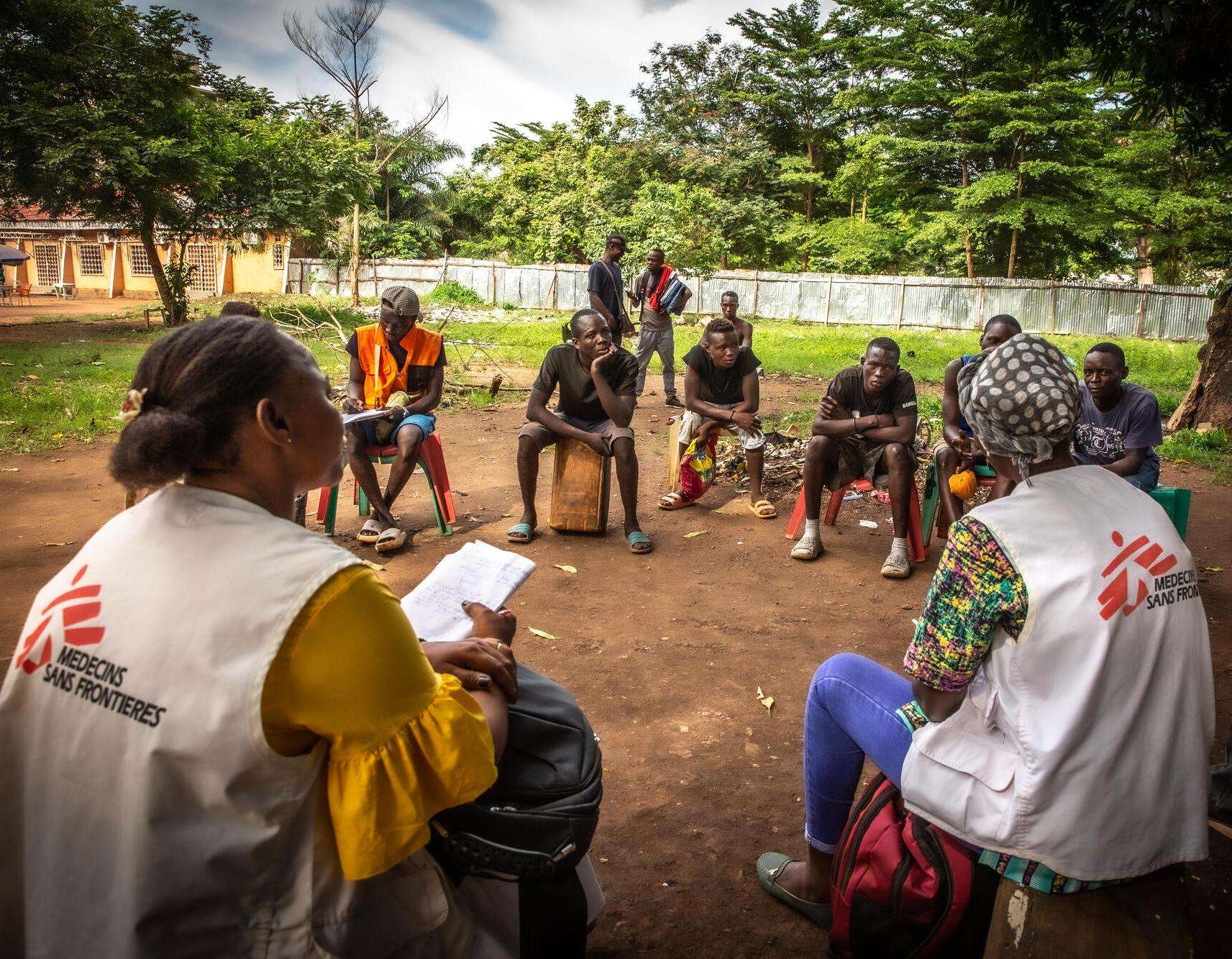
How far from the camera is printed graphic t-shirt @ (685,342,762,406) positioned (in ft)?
22.0

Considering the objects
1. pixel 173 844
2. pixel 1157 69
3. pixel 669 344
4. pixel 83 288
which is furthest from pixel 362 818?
pixel 83 288

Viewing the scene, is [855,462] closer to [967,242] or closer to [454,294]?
[967,242]

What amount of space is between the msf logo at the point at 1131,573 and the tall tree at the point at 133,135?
711 inches

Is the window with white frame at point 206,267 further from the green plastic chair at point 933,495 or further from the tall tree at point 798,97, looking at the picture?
the green plastic chair at point 933,495

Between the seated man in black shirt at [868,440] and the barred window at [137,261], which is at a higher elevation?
the barred window at [137,261]

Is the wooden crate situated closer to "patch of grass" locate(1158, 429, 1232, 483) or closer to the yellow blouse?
the yellow blouse

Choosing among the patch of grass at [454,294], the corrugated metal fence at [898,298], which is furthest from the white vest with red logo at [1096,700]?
the patch of grass at [454,294]

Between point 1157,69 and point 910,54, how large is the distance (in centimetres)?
2361

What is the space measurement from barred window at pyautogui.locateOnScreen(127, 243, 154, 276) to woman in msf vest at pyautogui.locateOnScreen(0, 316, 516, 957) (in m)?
36.7

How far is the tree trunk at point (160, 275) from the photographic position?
693 inches

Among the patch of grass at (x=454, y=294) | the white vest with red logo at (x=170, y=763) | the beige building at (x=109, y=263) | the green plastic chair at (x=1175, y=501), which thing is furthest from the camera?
the beige building at (x=109, y=263)

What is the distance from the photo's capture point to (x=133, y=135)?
52.4 feet

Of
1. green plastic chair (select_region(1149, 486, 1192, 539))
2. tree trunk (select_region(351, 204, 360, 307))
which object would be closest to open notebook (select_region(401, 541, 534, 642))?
green plastic chair (select_region(1149, 486, 1192, 539))

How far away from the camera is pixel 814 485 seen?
18.4 ft
